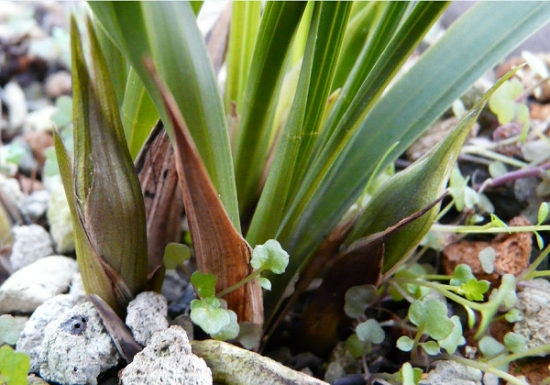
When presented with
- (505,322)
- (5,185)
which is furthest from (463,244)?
(5,185)

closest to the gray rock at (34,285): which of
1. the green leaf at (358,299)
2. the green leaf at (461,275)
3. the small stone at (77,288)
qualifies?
the small stone at (77,288)

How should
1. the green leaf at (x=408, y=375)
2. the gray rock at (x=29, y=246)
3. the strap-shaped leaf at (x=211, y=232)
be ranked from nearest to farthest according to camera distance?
the strap-shaped leaf at (x=211, y=232), the green leaf at (x=408, y=375), the gray rock at (x=29, y=246)

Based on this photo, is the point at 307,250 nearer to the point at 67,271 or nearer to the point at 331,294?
the point at 331,294

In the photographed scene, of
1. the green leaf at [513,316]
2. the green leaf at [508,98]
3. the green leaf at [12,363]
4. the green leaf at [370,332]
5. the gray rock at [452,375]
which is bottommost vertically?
the green leaf at [12,363]

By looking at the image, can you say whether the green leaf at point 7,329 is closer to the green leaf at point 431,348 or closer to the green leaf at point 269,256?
the green leaf at point 269,256

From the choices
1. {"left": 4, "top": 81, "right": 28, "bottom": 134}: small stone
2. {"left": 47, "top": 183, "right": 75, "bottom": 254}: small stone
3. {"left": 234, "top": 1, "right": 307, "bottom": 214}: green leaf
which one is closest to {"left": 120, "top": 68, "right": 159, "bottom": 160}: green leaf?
{"left": 234, "top": 1, "right": 307, "bottom": 214}: green leaf

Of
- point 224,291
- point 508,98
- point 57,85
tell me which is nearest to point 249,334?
point 224,291

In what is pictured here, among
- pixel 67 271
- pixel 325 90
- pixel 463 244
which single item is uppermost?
pixel 325 90
